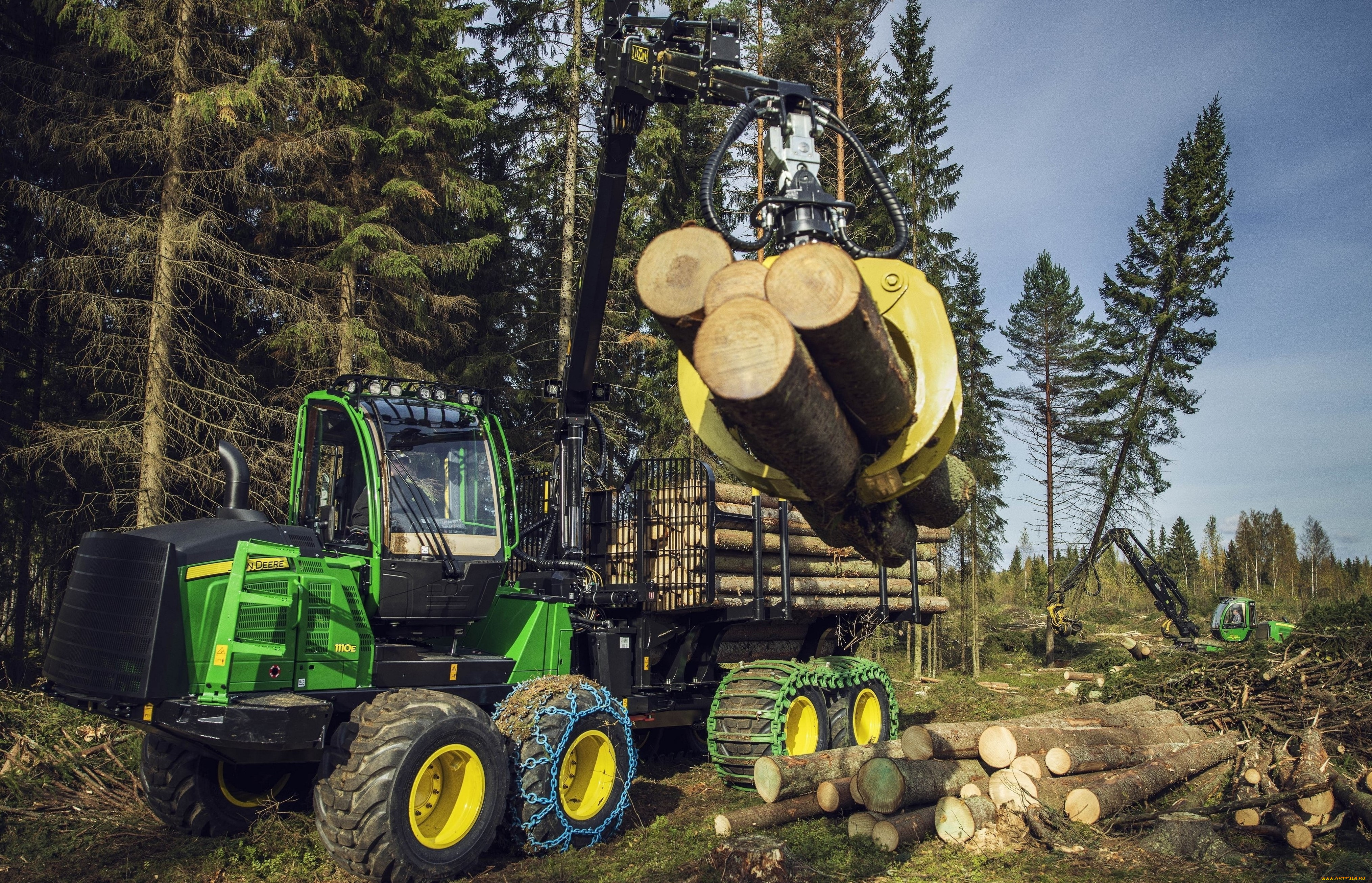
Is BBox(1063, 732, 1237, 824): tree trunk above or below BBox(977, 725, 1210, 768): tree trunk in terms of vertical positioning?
below

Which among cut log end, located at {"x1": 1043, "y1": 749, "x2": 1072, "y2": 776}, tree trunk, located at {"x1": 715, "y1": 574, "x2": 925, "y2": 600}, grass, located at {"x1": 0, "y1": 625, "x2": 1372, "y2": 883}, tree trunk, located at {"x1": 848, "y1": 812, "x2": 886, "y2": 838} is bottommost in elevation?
grass, located at {"x1": 0, "y1": 625, "x2": 1372, "y2": 883}

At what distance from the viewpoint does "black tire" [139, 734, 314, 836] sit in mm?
Answer: 6906

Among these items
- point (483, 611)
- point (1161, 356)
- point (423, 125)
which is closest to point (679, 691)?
point (483, 611)

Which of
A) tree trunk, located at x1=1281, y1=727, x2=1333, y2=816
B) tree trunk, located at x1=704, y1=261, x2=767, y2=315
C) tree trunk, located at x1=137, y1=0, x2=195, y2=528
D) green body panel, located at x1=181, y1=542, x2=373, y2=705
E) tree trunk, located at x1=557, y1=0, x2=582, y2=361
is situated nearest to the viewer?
tree trunk, located at x1=704, y1=261, x2=767, y2=315

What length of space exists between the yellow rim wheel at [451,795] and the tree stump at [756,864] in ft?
5.62

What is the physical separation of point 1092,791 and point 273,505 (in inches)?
481

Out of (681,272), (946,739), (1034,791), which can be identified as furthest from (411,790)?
(1034,791)

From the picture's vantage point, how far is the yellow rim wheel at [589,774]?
23.8 feet

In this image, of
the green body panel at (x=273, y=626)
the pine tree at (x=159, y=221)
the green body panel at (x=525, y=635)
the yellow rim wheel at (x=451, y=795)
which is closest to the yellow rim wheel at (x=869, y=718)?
the green body panel at (x=525, y=635)

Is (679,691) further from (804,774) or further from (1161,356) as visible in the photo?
(1161,356)

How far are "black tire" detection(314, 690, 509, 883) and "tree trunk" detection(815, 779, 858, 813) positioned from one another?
108 inches

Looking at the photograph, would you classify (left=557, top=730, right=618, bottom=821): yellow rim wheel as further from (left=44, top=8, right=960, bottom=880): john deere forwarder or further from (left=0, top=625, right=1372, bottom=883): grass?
(left=0, top=625, right=1372, bottom=883): grass

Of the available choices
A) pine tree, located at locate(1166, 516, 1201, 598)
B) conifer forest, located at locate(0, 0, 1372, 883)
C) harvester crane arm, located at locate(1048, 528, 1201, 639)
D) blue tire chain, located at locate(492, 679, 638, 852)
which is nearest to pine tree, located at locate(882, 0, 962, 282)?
conifer forest, located at locate(0, 0, 1372, 883)

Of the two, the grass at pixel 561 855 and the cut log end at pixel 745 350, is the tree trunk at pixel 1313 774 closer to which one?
the grass at pixel 561 855
